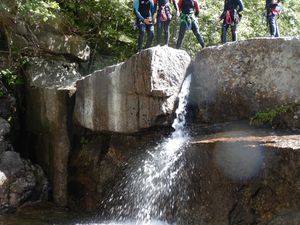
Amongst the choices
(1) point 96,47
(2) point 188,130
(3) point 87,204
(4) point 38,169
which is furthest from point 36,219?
(1) point 96,47

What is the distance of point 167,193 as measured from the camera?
777 cm

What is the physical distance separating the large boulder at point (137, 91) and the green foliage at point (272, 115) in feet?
5.62

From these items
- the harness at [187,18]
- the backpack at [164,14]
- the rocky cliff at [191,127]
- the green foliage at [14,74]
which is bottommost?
the rocky cliff at [191,127]

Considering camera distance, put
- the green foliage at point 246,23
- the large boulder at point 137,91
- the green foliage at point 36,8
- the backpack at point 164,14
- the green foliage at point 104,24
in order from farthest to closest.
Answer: the green foliage at point 246,23 < the green foliage at point 104,24 < the green foliage at point 36,8 < the backpack at point 164,14 < the large boulder at point 137,91

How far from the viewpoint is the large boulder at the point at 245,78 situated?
8055mm

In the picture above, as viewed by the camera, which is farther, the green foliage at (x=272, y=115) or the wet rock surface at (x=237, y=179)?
the green foliage at (x=272, y=115)

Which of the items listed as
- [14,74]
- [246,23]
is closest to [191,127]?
[14,74]

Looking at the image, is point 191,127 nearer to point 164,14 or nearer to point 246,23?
point 164,14

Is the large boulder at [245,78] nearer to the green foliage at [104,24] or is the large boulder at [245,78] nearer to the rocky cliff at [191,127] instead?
the rocky cliff at [191,127]

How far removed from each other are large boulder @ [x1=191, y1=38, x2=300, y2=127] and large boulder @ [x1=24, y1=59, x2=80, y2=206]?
367cm

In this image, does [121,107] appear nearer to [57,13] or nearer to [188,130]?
[188,130]

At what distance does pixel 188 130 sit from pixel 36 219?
3858 millimetres

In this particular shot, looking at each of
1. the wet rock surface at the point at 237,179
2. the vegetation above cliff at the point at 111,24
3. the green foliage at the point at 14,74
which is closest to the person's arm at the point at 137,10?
the wet rock surface at the point at 237,179

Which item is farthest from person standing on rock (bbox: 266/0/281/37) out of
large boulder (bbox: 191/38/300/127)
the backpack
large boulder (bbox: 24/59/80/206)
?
large boulder (bbox: 24/59/80/206)
